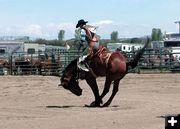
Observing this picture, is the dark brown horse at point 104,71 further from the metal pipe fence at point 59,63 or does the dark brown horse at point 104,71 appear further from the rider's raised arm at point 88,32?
the metal pipe fence at point 59,63

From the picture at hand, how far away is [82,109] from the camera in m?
12.0

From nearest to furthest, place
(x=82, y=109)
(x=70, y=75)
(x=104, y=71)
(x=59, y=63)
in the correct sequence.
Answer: (x=82, y=109) < (x=104, y=71) < (x=70, y=75) < (x=59, y=63)

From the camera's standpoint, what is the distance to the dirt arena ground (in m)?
9.17

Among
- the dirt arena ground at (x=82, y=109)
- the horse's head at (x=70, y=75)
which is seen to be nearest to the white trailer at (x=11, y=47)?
the dirt arena ground at (x=82, y=109)

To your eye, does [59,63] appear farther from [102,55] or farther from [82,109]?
[82,109]

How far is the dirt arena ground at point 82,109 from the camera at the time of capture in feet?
30.1

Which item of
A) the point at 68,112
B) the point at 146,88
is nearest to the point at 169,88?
the point at 146,88

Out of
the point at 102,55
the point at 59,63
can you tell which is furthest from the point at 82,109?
the point at 59,63

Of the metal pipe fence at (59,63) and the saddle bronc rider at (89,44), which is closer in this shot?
the saddle bronc rider at (89,44)

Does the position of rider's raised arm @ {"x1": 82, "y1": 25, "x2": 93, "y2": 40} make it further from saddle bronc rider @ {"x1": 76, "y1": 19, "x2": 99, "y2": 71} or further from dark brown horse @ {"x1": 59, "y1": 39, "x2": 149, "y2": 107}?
dark brown horse @ {"x1": 59, "y1": 39, "x2": 149, "y2": 107}

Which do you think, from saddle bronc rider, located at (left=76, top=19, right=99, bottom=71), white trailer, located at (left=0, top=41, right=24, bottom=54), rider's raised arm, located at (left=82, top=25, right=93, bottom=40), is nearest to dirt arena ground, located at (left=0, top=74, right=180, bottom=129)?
saddle bronc rider, located at (left=76, top=19, right=99, bottom=71)

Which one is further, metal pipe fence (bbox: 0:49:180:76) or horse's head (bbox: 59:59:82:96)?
metal pipe fence (bbox: 0:49:180:76)

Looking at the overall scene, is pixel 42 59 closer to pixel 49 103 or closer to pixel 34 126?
pixel 49 103

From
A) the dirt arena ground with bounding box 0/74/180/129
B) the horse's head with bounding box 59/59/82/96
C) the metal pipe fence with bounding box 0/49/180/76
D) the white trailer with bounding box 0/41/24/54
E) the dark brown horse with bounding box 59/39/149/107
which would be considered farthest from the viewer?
the white trailer with bounding box 0/41/24/54
